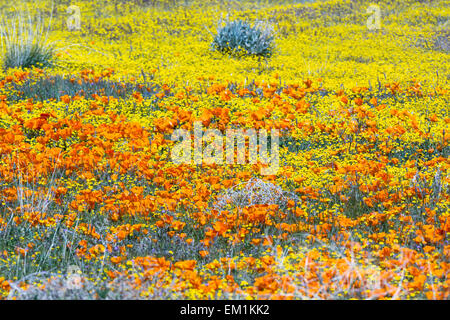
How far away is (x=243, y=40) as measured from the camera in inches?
408

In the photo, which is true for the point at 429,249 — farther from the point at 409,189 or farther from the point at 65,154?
the point at 65,154

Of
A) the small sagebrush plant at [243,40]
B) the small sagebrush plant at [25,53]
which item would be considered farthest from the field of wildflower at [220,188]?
the small sagebrush plant at [243,40]

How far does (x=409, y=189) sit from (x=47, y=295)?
280 centimetres

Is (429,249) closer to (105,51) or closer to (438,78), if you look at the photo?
(438,78)

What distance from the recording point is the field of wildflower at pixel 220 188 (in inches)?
118

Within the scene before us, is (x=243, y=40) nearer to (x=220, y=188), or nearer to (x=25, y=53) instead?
(x=25, y=53)

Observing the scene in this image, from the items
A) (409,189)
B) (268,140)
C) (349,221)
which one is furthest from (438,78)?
(349,221)

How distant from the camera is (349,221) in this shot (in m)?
3.69
